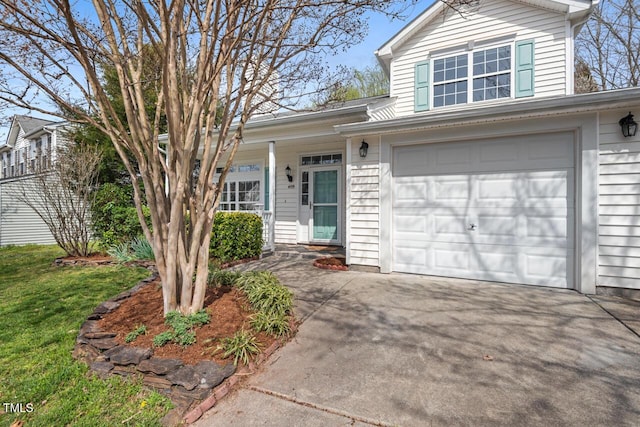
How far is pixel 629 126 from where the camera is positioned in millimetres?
4391

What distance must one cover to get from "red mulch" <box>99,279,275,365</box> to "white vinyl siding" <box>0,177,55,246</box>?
1204cm

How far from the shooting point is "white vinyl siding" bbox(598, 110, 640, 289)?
14.5 ft

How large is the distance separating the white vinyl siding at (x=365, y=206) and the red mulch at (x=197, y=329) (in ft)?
9.54

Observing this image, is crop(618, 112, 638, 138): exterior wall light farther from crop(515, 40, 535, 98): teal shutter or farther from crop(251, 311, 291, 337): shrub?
crop(251, 311, 291, 337): shrub

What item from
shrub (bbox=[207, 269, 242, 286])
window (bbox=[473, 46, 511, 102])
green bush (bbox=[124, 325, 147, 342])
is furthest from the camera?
window (bbox=[473, 46, 511, 102])

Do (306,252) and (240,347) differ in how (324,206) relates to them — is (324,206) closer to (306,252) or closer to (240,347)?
(306,252)

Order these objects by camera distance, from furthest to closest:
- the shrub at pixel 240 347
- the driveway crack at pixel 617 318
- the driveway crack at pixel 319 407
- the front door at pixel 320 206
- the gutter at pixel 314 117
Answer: the front door at pixel 320 206, the gutter at pixel 314 117, the driveway crack at pixel 617 318, the shrub at pixel 240 347, the driveway crack at pixel 319 407

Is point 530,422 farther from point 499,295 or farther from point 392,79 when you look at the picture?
point 392,79

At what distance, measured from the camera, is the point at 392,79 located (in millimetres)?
8734

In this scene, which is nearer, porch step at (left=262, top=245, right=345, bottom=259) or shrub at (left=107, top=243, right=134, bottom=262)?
shrub at (left=107, top=243, right=134, bottom=262)

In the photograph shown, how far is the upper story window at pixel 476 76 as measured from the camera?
7.19 meters

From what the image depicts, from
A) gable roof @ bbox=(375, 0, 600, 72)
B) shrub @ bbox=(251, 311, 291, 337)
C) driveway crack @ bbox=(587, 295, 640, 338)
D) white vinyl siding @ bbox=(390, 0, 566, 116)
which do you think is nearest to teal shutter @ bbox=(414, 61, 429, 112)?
white vinyl siding @ bbox=(390, 0, 566, 116)

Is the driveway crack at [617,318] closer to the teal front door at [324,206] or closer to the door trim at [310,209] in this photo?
the door trim at [310,209]

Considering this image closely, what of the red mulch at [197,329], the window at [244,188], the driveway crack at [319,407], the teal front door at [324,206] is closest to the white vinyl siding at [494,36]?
the teal front door at [324,206]
